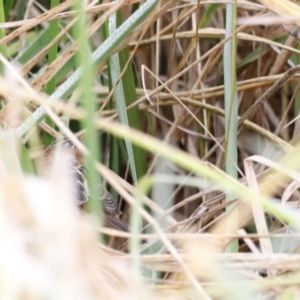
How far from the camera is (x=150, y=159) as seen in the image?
1.41m

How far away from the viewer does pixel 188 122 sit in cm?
136

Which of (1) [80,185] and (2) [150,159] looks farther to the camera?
(2) [150,159]

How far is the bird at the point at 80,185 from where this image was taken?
3.26 ft

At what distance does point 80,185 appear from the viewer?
3.33 feet

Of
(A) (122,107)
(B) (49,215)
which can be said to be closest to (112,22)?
(A) (122,107)

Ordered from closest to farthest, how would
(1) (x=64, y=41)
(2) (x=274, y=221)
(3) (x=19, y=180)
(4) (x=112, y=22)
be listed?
1. (3) (x=19, y=180)
2. (4) (x=112, y=22)
3. (2) (x=274, y=221)
4. (1) (x=64, y=41)

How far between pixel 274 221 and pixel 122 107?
1.10ft

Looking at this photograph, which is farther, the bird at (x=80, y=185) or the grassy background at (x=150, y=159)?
the bird at (x=80, y=185)

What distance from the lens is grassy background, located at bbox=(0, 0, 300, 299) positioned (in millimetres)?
471

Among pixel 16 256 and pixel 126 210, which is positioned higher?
pixel 16 256

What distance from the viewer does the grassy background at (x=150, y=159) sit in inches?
18.6

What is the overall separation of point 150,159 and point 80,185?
41 cm

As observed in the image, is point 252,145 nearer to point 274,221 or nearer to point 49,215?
point 274,221

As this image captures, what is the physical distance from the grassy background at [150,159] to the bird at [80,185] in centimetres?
2
